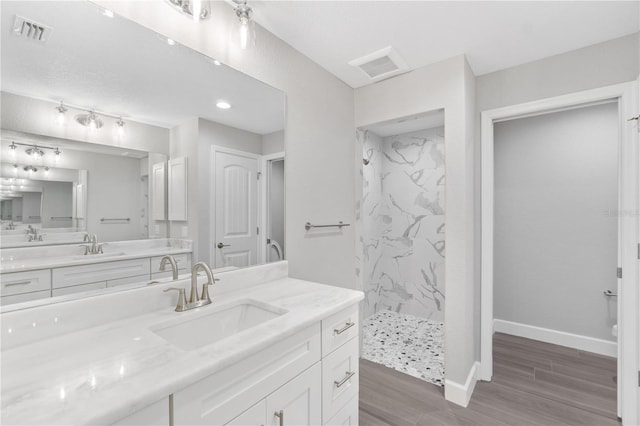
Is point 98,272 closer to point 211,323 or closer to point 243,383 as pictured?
point 211,323

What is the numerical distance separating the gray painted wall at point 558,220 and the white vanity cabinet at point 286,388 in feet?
8.43

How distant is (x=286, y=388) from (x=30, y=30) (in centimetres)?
152

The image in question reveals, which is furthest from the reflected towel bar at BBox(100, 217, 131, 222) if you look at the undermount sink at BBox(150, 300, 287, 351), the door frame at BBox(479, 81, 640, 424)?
the door frame at BBox(479, 81, 640, 424)

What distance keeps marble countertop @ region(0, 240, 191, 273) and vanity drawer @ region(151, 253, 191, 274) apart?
0.9 inches

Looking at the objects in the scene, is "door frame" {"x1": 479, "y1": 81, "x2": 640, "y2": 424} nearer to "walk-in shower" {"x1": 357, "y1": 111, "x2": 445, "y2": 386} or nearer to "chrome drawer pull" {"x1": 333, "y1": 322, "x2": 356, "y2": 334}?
"walk-in shower" {"x1": 357, "y1": 111, "x2": 445, "y2": 386}

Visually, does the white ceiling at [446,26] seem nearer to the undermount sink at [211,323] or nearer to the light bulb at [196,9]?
the light bulb at [196,9]

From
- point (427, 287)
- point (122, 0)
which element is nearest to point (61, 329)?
point (122, 0)

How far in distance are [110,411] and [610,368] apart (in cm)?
351

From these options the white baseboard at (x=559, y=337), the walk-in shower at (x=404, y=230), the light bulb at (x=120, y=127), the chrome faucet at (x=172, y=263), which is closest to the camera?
the light bulb at (x=120, y=127)

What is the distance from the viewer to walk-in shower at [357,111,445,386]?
3.39 m

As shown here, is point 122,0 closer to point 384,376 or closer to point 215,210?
point 215,210

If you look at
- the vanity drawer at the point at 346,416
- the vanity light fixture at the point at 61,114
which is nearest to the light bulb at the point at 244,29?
the vanity light fixture at the point at 61,114

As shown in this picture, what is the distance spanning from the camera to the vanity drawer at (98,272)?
108cm

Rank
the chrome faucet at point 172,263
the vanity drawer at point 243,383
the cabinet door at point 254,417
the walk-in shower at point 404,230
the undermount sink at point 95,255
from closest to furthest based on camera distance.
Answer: the vanity drawer at point 243,383 < the cabinet door at point 254,417 < the undermount sink at point 95,255 < the chrome faucet at point 172,263 < the walk-in shower at point 404,230
